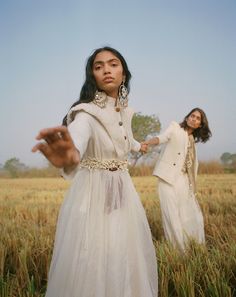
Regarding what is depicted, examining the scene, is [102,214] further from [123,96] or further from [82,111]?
[123,96]

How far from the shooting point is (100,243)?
6.98ft

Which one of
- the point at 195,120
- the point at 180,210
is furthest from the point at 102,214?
the point at 195,120

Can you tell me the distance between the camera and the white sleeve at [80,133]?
1767mm

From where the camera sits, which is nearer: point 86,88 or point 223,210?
point 86,88

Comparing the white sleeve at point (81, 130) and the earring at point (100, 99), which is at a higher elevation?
the earring at point (100, 99)

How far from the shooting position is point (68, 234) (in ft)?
7.04

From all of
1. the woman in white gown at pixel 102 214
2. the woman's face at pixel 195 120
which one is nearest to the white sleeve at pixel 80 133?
the woman in white gown at pixel 102 214

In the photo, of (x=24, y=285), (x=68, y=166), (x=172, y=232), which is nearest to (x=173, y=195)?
(x=172, y=232)

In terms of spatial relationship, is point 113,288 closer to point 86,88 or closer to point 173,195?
point 86,88

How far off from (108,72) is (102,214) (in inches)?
31.3

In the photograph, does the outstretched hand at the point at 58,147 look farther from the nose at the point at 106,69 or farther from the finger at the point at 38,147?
the nose at the point at 106,69

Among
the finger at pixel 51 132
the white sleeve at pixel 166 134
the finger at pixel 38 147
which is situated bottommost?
the finger at pixel 38 147

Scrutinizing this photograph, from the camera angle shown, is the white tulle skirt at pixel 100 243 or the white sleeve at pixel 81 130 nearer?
the white sleeve at pixel 81 130

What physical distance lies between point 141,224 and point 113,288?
39 centimetres
